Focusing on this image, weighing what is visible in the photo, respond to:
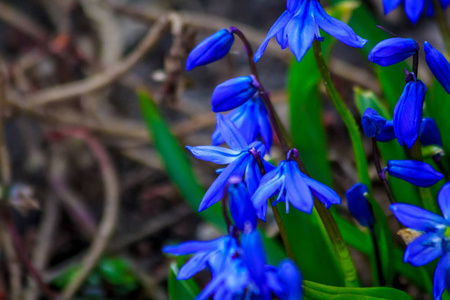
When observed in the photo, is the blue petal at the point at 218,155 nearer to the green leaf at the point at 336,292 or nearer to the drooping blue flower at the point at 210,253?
the drooping blue flower at the point at 210,253

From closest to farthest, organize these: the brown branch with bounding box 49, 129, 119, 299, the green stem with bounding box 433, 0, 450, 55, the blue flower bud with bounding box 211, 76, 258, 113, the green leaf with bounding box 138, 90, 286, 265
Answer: the blue flower bud with bounding box 211, 76, 258, 113, the green stem with bounding box 433, 0, 450, 55, the green leaf with bounding box 138, 90, 286, 265, the brown branch with bounding box 49, 129, 119, 299

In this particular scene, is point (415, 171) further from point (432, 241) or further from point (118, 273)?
point (118, 273)

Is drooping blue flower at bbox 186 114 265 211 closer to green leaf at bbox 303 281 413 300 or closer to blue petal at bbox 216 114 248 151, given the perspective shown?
blue petal at bbox 216 114 248 151

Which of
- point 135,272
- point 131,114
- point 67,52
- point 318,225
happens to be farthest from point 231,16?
point 318,225

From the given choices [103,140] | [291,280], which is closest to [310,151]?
[291,280]

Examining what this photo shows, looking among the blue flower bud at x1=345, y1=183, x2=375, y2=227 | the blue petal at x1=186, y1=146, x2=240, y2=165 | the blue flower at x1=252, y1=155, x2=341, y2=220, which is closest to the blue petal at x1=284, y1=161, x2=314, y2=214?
the blue flower at x1=252, y1=155, x2=341, y2=220

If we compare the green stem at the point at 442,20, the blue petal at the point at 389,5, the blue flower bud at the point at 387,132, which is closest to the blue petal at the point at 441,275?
the blue flower bud at the point at 387,132
